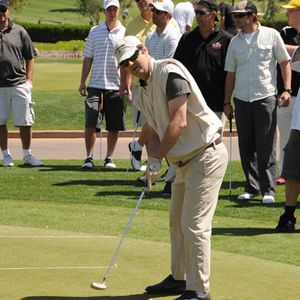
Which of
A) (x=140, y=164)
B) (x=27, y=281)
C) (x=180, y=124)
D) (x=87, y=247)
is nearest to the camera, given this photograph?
(x=180, y=124)

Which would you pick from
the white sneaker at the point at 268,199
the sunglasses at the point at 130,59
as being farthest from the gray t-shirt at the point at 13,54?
the sunglasses at the point at 130,59

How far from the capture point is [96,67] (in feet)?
49.1

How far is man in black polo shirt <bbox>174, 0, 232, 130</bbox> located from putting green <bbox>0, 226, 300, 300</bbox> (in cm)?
276

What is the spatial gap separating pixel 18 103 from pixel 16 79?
13.3 inches

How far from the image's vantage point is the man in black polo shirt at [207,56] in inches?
472

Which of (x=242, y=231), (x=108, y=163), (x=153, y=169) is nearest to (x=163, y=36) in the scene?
(x=108, y=163)

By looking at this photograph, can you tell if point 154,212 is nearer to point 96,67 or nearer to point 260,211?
point 260,211

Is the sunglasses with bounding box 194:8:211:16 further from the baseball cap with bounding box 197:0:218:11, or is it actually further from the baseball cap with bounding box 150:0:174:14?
the baseball cap with bounding box 150:0:174:14

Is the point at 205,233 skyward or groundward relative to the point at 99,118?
skyward

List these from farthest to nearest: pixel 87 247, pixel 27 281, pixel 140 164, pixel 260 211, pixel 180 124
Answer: pixel 140 164
pixel 260 211
pixel 87 247
pixel 27 281
pixel 180 124

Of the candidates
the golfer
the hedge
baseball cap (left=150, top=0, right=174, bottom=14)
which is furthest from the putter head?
the hedge

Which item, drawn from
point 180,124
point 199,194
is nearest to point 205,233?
point 199,194

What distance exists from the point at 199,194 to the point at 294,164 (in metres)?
2.78

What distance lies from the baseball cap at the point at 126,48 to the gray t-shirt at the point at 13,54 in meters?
7.91
